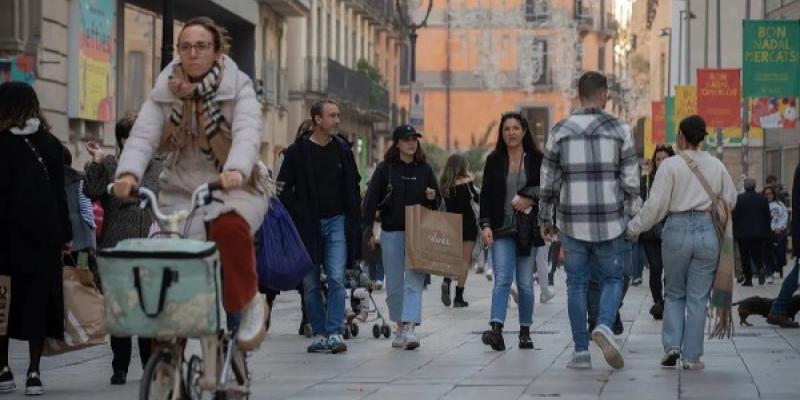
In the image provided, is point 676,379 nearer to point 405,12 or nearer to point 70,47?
point 70,47

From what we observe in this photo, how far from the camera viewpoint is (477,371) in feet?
43.0

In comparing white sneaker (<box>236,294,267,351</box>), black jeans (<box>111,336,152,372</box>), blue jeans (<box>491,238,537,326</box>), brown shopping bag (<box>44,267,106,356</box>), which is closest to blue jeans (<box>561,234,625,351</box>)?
blue jeans (<box>491,238,537,326</box>)

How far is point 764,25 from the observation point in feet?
125

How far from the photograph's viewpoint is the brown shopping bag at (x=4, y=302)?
38.9 ft

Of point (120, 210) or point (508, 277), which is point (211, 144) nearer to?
point (120, 210)

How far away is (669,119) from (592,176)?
45237 millimetres

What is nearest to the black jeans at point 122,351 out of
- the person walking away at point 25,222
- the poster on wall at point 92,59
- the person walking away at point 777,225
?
the person walking away at point 25,222

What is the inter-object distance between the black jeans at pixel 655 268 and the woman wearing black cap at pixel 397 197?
4579 millimetres

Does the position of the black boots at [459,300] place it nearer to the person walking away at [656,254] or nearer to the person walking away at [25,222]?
the person walking away at [656,254]

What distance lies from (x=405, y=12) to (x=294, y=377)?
60132 millimetres

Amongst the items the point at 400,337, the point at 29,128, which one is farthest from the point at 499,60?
the point at 29,128

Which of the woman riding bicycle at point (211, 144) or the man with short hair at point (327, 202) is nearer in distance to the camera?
the woman riding bicycle at point (211, 144)

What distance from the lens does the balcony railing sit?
51.4 metres

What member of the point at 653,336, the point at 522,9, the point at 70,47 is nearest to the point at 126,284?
the point at 653,336
